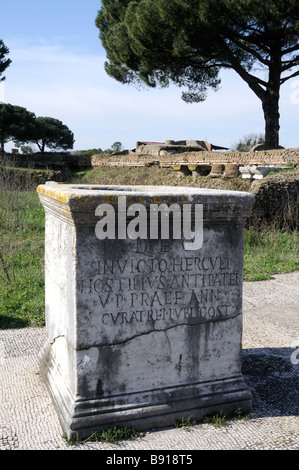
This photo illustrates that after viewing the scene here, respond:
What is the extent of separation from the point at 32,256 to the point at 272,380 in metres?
4.53

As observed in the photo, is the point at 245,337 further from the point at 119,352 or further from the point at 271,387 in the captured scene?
the point at 119,352

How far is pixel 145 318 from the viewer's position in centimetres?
257

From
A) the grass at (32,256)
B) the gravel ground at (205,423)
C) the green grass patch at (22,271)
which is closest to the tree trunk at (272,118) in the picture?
the grass at (32,256)

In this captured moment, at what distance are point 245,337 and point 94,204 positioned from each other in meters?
2.38

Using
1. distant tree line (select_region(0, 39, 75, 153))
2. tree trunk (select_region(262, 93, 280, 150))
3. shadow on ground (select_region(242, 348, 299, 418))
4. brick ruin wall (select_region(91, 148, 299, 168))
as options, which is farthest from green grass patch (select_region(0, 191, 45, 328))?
distant tree line (select_region(0, 39, 75, 153))

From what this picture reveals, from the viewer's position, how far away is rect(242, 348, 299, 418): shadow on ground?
9.32 feet

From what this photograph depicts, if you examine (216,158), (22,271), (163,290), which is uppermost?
(216,158)

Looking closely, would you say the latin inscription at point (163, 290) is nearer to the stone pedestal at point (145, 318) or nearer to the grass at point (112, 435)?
the stone pedestal at point (145, 318)

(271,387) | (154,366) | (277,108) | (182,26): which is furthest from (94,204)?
(277,108)

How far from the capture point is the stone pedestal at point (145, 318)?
2.44 metres

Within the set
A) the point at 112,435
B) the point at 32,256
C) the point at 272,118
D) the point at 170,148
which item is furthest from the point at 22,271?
the point at 170,148

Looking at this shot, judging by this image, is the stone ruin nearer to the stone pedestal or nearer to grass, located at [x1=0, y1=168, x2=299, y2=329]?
grass, located at [x1=0, y1=168, x2=299, y2=329]

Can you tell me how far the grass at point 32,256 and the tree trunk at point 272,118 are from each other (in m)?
6.36

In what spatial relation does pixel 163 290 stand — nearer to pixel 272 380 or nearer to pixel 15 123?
pixel 272 380
